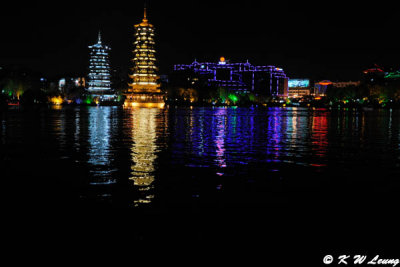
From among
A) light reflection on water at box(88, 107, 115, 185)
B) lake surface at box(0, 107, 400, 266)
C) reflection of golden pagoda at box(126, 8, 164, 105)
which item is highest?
reflection of golden pagoda at box(126, 8, 164, 105)

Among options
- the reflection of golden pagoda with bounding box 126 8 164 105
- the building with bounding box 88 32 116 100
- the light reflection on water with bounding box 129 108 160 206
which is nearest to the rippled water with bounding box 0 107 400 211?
the light reflection on water with bounding box 129 108 160 206

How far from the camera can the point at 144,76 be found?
437 ft

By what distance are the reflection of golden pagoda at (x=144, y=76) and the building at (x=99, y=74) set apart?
40.3 metres

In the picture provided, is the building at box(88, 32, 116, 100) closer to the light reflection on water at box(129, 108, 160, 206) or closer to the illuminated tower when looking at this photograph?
the illuminated tower

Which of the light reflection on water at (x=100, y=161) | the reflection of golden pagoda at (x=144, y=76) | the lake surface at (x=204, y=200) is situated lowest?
the lake surface at (x=204, y=200)

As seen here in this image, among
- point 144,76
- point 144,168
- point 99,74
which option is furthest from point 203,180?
point 99,74

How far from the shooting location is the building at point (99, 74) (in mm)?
172250

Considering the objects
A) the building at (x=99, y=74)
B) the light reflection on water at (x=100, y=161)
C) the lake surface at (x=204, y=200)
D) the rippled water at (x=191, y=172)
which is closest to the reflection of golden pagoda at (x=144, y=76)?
the building at (x=99, y=74)

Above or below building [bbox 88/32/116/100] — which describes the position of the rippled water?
below

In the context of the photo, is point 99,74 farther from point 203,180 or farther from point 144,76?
point 203,180

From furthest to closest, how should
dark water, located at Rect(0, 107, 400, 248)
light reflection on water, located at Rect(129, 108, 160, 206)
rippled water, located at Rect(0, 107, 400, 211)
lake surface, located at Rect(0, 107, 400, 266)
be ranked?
light reflection on water, located at Rect(129, 108, 160, 206) < rippled water, located at Rect(0, 107, 400, 211) < dark water, located at Rect(0, 107, 400, 248) < lake surface, located at Rect(0, 107, 400, 266)

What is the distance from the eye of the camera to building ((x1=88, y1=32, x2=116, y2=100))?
172 metres

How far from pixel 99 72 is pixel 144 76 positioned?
165 ft

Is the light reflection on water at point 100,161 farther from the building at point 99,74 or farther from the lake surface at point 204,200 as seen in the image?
the building at point 99,74
